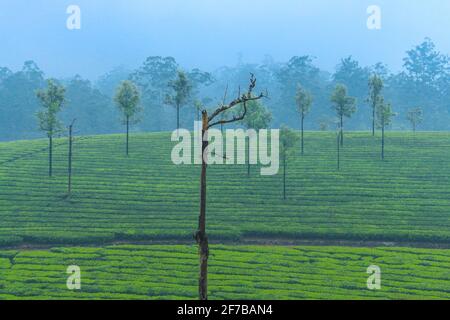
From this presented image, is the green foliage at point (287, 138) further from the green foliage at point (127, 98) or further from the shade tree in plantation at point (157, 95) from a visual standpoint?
the shade tree in plantation at point (157, 95)

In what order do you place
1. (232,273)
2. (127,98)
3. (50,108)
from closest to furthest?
(232,273) < (50,108) < (127,98)

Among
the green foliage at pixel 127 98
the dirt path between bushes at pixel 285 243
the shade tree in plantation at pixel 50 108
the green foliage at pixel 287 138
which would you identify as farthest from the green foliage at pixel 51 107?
the green foliage at pixel 287 138

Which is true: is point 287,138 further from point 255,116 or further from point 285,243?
point 285,243

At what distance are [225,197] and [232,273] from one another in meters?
22.3

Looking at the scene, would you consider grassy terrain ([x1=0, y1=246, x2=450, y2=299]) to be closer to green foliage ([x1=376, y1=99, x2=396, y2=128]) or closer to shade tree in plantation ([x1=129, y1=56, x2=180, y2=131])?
green foliage ([x1=376, y1=99, x2=396, y2=128])

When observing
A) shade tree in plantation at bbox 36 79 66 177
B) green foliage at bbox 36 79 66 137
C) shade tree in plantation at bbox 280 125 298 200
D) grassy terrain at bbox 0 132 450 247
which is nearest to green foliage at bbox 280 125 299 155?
shade tree in plantation at bbox 280 125 298 200

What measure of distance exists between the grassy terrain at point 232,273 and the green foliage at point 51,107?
21.8 metres

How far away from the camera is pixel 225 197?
65312 mm

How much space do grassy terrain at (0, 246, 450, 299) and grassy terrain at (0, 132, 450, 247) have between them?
15.7 ft

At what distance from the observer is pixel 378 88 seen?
81312 millimetres

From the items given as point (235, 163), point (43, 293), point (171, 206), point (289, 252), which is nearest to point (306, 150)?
point (235, 163)

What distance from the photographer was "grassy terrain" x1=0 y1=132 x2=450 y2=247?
54594 millimetres

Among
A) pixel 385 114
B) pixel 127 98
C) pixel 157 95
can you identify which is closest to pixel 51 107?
pixel 127 98
